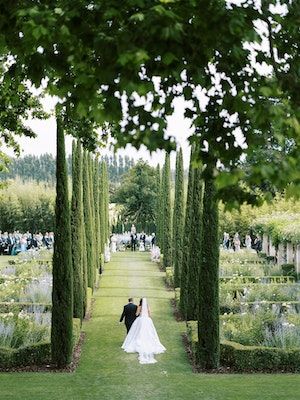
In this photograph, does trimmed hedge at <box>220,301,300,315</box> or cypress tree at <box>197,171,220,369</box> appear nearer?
cypress tree at <box>197,171,220,369</box>

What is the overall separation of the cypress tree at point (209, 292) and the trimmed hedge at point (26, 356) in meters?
3.74

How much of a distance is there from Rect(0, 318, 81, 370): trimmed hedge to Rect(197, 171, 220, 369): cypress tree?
147 inches

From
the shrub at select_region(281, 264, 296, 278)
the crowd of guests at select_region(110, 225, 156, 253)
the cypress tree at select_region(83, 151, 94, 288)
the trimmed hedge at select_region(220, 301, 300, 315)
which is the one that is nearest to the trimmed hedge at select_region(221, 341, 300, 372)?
the trimmed hedge at select_region(220, 301, 300, 315)

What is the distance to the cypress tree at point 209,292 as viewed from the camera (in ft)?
53.6

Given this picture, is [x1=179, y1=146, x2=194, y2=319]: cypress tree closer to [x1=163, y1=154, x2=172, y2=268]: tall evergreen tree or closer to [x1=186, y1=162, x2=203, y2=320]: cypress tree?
[x1=186, y1=162, x2=203, y2=320]: cypress tree

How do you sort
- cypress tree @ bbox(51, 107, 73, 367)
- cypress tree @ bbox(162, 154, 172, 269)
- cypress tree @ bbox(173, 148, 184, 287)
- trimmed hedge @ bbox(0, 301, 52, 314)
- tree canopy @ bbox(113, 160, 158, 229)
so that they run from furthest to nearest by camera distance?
tree canopy @ bbox(113, 160, 158, 229), cypress tree @ bbox(162, 154, 172, 269), cypress tree @ bbox(173, 148, 184, 287), trimmed hedge @ bbox(0, 301, 52, 314), cypress tree @ bbox(51, 107, 73, 367)

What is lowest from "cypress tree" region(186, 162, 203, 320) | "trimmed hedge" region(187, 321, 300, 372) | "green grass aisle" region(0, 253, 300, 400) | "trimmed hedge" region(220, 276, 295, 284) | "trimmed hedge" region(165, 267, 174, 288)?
"green grass aisle" region(0, 253, 300, 400)

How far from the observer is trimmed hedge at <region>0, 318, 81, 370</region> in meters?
15.9

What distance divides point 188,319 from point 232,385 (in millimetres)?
7471

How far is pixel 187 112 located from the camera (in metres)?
7.05

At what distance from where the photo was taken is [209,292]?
1683 cm

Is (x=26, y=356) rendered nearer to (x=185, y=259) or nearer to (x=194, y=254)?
(x=194, y=254)

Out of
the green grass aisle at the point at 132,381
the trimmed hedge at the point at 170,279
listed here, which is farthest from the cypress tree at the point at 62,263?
the trimmed hedge at the point at 170,279

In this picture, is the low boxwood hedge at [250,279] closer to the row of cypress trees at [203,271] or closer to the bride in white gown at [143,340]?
the row of cypress trees at [203,271]
